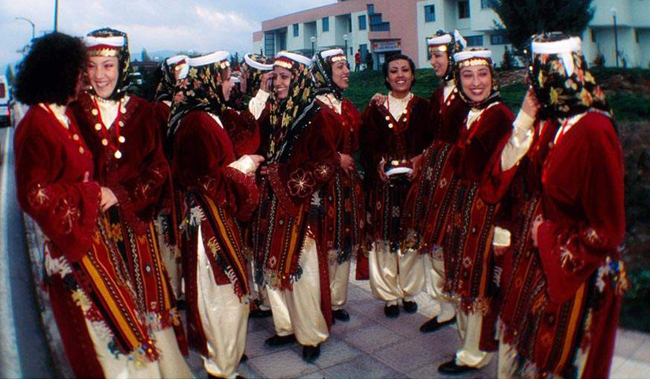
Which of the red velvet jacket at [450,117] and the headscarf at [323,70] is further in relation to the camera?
the headscarf at [323,70]

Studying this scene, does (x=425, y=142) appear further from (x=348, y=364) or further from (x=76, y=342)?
(x=76, y=342)

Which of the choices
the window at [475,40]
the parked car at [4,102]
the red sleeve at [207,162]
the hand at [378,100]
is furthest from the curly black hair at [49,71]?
the window at [475,40]

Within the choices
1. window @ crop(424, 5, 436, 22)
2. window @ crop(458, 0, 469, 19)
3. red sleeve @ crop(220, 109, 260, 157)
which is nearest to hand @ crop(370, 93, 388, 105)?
red sleeve @ crop(220, 109, 260, 157)

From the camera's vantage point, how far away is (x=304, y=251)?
4.09 metres

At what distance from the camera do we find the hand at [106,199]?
3.00m

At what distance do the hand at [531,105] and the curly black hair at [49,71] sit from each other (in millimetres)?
2146

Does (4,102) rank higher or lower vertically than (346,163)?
higher

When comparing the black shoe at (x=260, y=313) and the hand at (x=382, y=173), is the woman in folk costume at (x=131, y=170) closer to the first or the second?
the black shoe at (x=260, y=313)

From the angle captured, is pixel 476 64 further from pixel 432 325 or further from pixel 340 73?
pixel 432 325

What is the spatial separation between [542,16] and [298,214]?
2169 centimetres

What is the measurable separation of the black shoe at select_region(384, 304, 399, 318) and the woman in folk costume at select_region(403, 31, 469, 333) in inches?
13.1

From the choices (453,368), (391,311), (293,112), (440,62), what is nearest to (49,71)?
(293,112)

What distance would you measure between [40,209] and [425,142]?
3.09 meters

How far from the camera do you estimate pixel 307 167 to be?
155 inches
